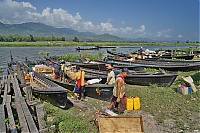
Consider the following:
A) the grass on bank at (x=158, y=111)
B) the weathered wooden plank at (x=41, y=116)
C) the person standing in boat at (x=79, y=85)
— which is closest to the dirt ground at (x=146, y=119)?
the grass on bank at (x=158, y=111)

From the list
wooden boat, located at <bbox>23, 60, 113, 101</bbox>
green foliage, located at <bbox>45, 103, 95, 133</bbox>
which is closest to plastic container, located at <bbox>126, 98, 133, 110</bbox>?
wooden boat, located at <bbox>23, 60, 113, 101</bbox>

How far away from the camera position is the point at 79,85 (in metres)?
8.79

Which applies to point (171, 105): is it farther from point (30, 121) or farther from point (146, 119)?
point (30, 121)

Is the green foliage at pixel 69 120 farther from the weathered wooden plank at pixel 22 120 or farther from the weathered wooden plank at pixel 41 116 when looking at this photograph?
the weathered wooden plank at pixel 22 120

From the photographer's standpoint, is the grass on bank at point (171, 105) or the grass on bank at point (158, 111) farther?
the grass on bank at point (171, 105)

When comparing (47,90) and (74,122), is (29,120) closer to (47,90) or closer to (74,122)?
(74,122)

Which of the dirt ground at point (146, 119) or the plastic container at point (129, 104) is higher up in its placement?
the plastic container at point (129, 104)

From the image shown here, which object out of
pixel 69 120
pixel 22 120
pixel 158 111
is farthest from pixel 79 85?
pixel 22 120

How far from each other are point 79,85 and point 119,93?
2.71 meters

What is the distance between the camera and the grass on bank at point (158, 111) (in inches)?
242

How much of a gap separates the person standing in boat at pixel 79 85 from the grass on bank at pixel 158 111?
58 centimetres

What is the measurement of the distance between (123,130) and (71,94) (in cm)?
478

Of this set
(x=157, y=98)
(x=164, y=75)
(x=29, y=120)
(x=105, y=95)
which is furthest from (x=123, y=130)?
(x=164, y=75)

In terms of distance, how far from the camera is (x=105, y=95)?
8750 mm
